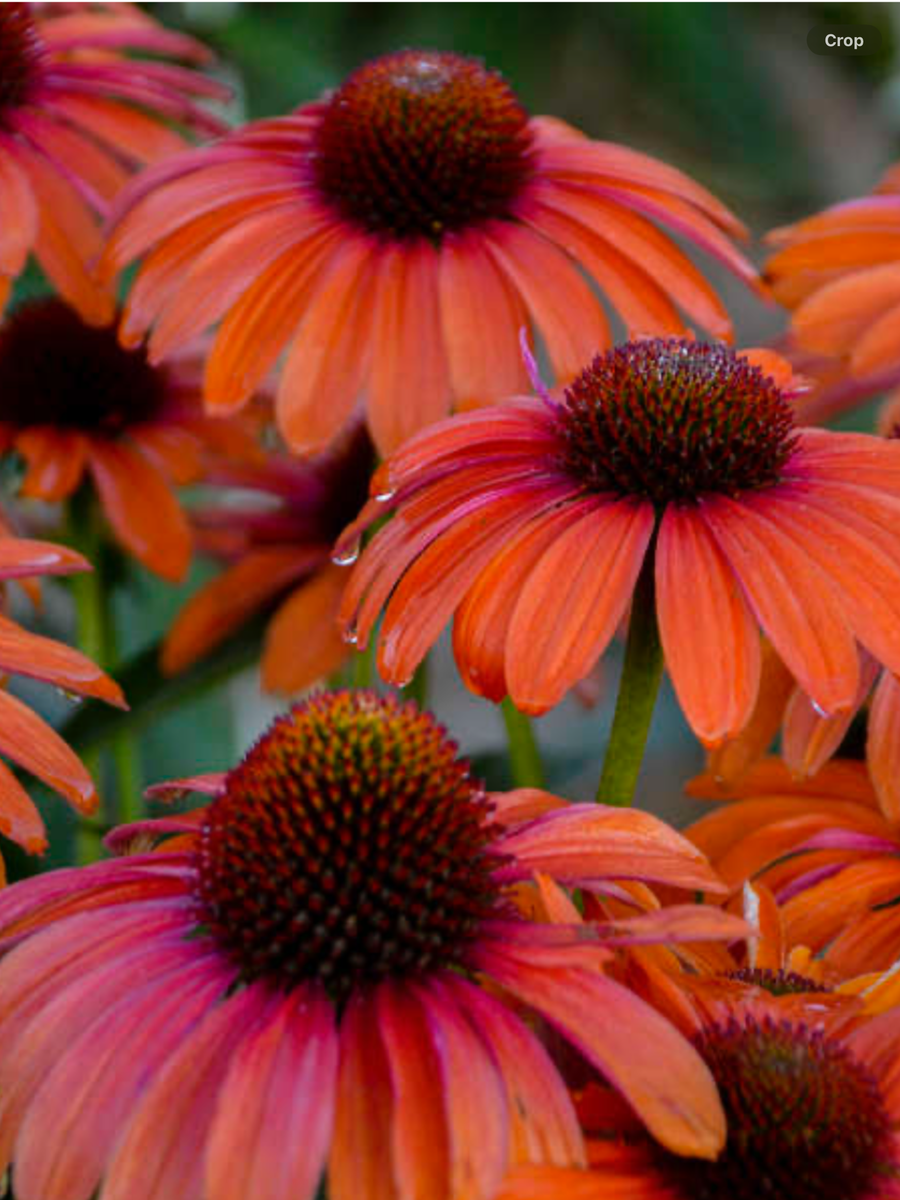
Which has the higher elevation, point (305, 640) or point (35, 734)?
point (35, 734)

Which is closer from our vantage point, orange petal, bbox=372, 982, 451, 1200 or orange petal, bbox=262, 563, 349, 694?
orange petal, bbox=372, 982, 451, 1200

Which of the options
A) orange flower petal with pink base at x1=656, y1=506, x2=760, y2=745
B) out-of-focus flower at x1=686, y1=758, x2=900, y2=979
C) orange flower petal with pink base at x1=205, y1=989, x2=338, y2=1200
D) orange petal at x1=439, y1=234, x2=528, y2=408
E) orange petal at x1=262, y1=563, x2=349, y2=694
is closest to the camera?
orange flower petal with pink base at x1=205, y1=989, x2=338, y2=1200

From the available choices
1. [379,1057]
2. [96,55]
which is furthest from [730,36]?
[379,1057]

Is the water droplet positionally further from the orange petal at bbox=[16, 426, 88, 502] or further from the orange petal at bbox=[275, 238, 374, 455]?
the orange petal at bbox=[16, 426, 88, 502]

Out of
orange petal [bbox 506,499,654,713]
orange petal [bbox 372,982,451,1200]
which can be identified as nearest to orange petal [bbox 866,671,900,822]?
orange petal [bbox 506,499,654,713]

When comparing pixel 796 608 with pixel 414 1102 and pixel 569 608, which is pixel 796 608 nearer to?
pixel 569 608

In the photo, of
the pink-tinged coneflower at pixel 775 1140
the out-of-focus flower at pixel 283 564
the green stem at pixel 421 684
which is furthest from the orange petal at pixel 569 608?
the out-of-focus flower at pixel 283 564

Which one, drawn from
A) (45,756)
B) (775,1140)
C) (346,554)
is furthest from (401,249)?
(775,1140)
